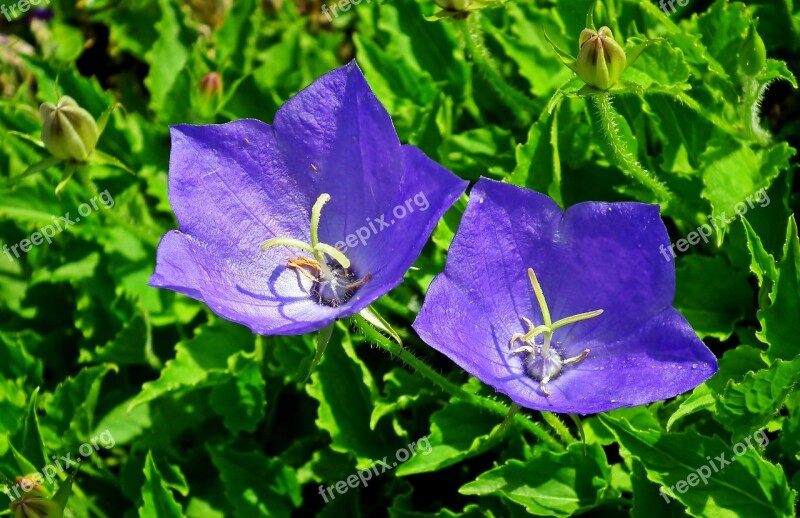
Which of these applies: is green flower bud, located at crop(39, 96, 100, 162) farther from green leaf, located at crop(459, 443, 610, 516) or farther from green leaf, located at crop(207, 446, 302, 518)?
green leaf, located at crop(459, 443, 610, 516)

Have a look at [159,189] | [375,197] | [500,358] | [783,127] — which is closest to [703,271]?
[783,127]

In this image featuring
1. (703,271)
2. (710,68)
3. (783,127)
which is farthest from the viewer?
(783,127)

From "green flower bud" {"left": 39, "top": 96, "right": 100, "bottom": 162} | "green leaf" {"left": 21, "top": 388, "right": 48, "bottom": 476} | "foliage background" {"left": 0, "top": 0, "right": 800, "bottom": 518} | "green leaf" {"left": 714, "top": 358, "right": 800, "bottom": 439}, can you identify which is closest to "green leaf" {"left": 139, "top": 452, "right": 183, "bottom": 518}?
"foliage background" {"left": 0, "top": 0, "right": 800, "bottom": 518}

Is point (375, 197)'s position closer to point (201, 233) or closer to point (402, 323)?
point (201, 233)

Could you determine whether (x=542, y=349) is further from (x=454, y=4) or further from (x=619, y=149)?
(x=454, y=4)

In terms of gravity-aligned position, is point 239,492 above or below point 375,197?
below
